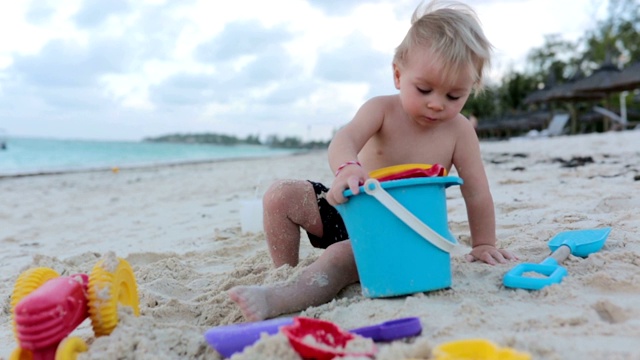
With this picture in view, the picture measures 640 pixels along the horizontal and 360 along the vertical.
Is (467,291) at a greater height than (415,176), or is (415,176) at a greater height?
(415,176)

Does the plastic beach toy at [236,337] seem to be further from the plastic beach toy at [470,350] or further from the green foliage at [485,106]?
the green foliage at [485,106]

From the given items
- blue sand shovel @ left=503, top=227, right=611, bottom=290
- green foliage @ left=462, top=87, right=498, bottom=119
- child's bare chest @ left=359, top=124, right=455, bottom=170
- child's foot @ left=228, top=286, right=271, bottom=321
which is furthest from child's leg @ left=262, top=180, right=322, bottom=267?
green foliage @ left=462, top=87, right=498, bottom=119

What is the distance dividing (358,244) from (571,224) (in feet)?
4.46

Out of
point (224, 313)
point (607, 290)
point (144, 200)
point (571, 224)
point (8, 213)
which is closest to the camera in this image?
point (607, 290)

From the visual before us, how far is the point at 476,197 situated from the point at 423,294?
0.64 m

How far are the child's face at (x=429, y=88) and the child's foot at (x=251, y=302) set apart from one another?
867 mm

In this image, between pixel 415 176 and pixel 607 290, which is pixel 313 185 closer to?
pixel 415 176

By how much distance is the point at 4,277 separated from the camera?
2736 mm

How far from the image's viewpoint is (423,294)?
1576mm

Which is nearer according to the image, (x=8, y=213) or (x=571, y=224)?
(x=571, y=224)

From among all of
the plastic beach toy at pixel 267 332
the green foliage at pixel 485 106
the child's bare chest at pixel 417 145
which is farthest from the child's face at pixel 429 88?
the green foliage at pixel 485 106

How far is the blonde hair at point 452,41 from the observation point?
5.93 ft

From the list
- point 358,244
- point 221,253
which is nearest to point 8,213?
point 221,253

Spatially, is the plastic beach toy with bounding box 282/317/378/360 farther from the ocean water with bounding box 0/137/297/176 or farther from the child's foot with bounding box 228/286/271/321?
the ocean water with bounding box 0/137/297/176
